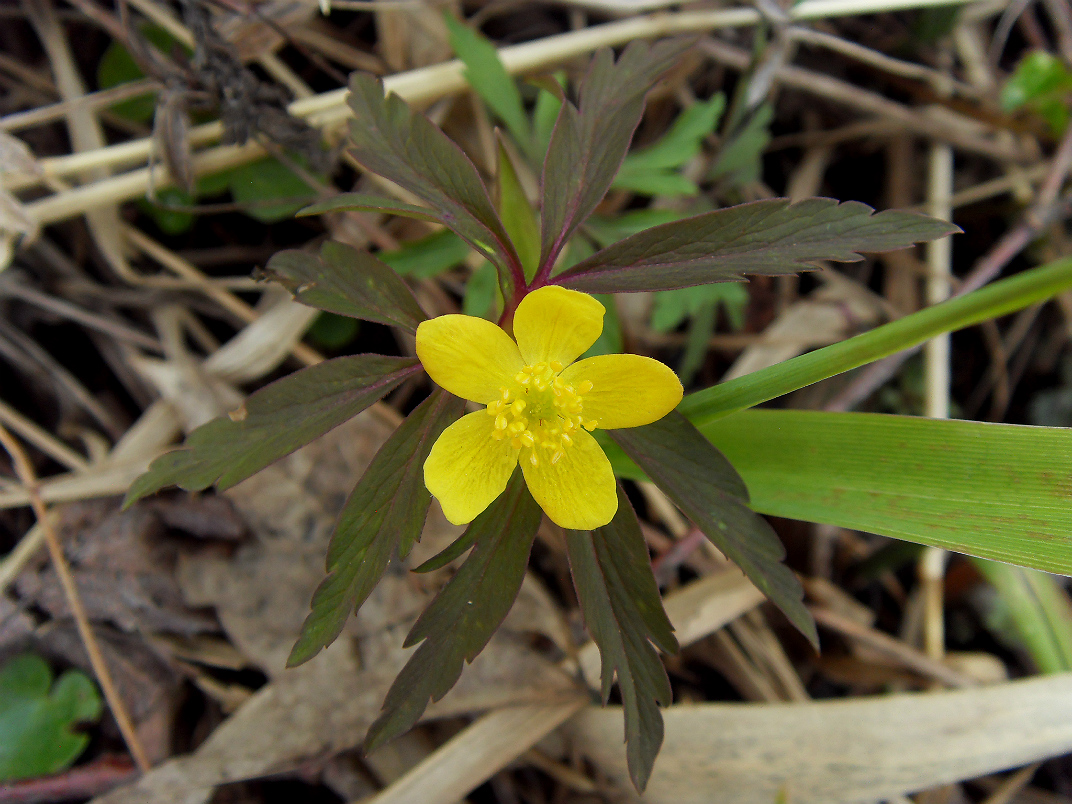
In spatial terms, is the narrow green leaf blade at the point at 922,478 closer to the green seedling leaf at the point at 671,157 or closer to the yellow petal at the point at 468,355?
the yellow petal at the point at 468,355

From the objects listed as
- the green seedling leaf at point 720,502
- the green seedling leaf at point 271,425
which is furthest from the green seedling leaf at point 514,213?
the green seedling leaf at point 720,502

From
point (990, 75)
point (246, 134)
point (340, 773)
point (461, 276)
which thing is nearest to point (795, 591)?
point (340, 773)

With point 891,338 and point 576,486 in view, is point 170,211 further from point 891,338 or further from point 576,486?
point 891,338

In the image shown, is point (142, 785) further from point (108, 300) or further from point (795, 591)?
point (795, 591)

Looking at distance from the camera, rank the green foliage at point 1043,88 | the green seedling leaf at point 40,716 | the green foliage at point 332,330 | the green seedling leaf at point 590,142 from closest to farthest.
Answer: the green seedling leaf at point 590,142
the green seedling leaf at point 40,716
the green foliage at point 332,330
the green foliage at point 1043,88

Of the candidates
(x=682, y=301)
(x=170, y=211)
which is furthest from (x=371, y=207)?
(x=170, y=211)

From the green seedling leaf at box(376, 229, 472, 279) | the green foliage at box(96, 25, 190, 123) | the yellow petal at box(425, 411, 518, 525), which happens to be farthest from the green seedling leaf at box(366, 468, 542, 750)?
the green foliage at box(96, 25, 190, 123)
